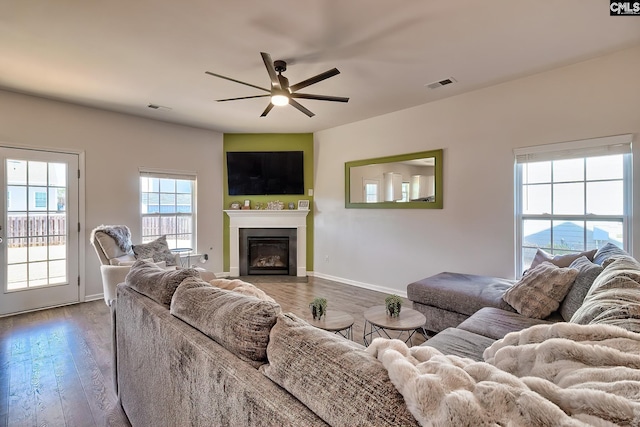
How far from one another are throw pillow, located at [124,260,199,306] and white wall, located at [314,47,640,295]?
11.1ft

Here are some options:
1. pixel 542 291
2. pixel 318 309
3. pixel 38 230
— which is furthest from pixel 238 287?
pixel 38 230

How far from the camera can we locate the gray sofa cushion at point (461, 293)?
2.62 metres

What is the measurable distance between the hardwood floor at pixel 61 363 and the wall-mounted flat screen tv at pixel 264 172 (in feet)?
7.44

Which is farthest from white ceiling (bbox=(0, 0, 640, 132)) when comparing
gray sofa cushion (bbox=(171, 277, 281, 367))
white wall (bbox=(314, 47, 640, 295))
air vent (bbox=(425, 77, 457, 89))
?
gray sofa cushion (bbox=(171, 277, 281, 367))

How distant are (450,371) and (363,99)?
3.83 metres

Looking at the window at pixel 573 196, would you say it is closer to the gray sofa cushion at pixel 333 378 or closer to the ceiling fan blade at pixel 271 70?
the ceiling fan blade at pixel 271 70

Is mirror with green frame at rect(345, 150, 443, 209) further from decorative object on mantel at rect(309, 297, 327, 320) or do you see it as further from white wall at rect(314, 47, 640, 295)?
decorative object on mantel at rect(309, 297, 327, 320)

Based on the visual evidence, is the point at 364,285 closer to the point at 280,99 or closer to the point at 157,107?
the point at 280,99

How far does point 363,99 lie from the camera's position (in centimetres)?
399

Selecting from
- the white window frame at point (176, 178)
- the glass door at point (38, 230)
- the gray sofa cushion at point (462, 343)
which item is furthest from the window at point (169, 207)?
the gray sofa cushion at point (462, 343)

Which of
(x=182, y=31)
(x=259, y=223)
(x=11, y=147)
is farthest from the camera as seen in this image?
(x=259, y=223)

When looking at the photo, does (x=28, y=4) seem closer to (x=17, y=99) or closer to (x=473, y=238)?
(x=17, y=99)

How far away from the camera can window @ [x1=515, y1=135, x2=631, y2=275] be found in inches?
113

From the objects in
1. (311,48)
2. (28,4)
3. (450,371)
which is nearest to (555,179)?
(311,48)
